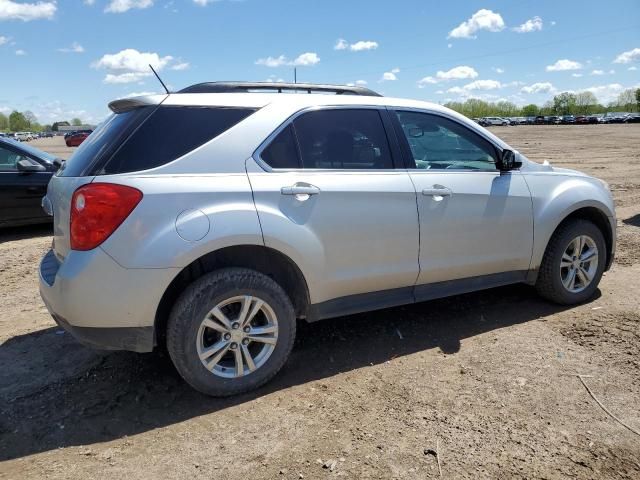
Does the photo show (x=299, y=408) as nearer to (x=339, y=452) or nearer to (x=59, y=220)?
(x=339, y=452)

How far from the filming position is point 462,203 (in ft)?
12.9

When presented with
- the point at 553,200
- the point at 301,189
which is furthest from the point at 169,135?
the point at 553,200

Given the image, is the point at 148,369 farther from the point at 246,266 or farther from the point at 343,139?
the point at 343,139

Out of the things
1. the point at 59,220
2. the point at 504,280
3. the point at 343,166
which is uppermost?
the point at 343,166

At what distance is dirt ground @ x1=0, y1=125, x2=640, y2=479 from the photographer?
2.68 metres

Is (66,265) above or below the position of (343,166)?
below

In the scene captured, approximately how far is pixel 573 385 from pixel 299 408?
5.78ft

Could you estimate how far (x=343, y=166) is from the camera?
3598mm

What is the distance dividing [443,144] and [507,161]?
21.7 inches

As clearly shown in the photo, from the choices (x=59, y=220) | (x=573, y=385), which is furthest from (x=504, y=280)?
(x=59, y=220)

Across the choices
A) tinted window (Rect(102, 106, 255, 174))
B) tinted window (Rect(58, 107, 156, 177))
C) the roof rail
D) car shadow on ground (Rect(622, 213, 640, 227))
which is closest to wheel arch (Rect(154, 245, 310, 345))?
tinted window (Rect(102, 106, 255, 174))

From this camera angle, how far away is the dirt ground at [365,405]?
2678mm

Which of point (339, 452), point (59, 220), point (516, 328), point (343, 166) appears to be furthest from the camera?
point (516, 328)

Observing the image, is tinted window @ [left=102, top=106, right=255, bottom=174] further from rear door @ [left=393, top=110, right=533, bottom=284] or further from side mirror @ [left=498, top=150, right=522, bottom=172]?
side mirror @ [left=498, top=150, right=522, bottom=172]
